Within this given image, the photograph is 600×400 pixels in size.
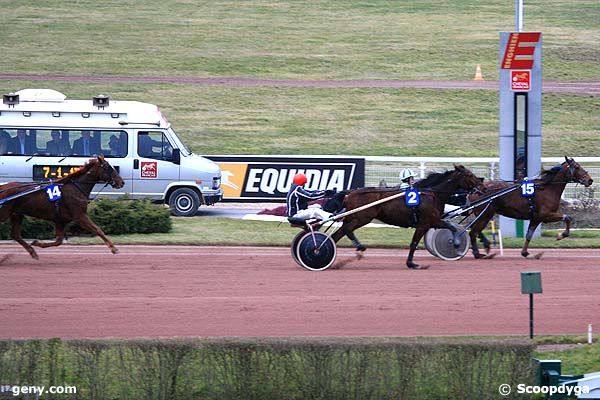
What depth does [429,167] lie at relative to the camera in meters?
23.8

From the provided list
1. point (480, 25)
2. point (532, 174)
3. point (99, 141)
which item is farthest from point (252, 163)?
point (480, 25)

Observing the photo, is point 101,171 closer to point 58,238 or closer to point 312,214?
point 58,238

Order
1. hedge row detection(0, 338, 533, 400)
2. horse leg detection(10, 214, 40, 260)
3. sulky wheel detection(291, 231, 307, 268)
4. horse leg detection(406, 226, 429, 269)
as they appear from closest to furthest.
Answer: hedge row detection(0, 338, 533, 400), sulky wheel detection(291, 231, 307, 268), horse leg detection(406, 226, 429, 269), horse leg detection(10, 214, 40, 260)

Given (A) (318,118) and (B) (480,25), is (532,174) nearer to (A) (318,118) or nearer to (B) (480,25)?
(A) (318,118)

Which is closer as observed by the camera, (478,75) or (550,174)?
(550,174)

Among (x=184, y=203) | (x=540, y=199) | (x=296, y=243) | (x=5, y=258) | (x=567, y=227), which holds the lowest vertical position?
(x=5, y=258)

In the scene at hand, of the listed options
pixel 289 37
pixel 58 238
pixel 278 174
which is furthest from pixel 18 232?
pixel 289 37

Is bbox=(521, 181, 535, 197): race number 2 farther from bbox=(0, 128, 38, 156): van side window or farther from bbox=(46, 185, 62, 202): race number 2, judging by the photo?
bbox=(0, 128, 38, 156): van side window

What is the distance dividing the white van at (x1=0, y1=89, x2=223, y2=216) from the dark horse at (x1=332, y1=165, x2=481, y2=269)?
702 centimetres

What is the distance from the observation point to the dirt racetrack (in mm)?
12680

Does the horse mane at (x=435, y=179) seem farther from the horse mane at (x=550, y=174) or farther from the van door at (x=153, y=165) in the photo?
the van door at (x=153, y=165)

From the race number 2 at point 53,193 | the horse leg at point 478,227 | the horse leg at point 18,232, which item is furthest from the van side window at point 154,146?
the horse leg at point 478,227

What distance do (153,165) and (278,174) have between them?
261 centimetres

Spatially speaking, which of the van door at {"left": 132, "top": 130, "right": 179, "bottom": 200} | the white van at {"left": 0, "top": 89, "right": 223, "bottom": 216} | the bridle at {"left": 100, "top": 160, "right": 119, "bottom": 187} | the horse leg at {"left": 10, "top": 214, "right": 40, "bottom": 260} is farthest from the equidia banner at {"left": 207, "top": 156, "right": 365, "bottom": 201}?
the horse leg at {"left": 10, "top": 214, "right": 40, "bottom": 260}
